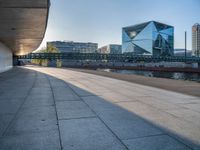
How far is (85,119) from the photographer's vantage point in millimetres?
5809

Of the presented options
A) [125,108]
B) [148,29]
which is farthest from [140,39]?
[125,108]

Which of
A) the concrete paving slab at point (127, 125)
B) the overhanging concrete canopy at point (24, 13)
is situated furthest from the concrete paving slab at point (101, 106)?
the overhanging concrete canopy at point (24, 13)

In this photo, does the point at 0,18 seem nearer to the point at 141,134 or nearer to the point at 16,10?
the point at 16,10

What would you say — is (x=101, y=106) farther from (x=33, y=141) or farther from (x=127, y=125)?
(x=33, y=141)

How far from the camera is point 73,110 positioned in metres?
6.83

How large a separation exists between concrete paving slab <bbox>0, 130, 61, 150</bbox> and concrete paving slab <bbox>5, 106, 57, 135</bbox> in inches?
11.9

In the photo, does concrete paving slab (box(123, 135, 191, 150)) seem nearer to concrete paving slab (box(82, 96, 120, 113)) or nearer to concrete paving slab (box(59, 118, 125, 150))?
concrete paving slab (box(59, 118, 125, 150))

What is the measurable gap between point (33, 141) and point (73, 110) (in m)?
2.62

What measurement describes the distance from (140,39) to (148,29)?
8.97 metres

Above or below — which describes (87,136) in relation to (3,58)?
below

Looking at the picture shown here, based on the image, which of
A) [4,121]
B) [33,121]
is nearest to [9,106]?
[4,121]

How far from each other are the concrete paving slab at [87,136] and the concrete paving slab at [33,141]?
193 mm

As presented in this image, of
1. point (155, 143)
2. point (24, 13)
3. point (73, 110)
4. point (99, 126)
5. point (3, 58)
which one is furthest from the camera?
point (3, 58)

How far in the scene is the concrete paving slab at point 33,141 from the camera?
3975 millimetres
